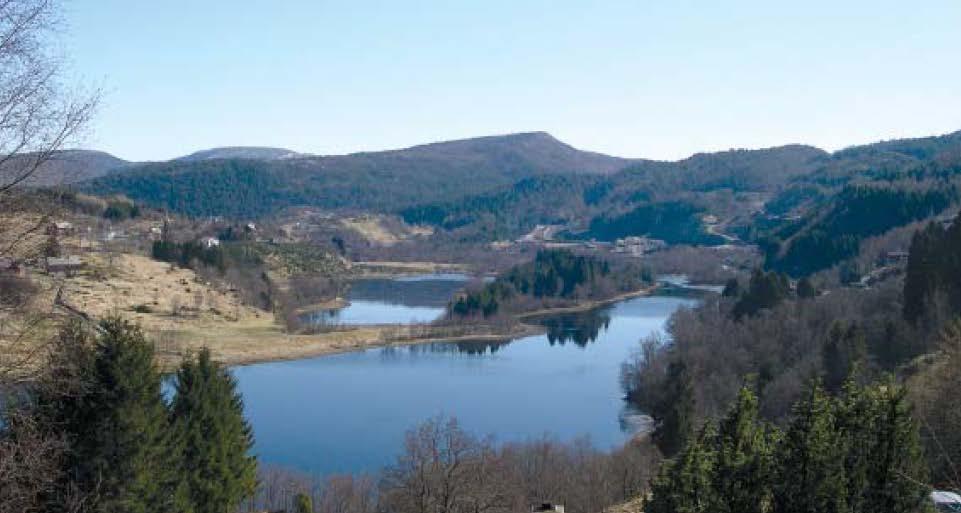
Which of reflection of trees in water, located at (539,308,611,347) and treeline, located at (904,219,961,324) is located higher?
treeline, located at (904,219,961,324)

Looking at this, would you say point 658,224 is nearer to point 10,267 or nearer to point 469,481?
point 469,481

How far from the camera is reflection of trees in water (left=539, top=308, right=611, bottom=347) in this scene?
6369cm

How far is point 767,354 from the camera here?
35.9 metres

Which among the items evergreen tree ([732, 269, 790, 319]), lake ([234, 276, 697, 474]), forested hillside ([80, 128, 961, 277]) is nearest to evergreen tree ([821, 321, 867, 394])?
lake ([234, 276, 697, 474])

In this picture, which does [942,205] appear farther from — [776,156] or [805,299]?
[776,156]

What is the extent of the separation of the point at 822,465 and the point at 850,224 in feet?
257

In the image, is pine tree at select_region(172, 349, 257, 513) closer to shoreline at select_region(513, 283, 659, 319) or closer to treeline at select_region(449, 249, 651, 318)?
treeline at select_region(449, 249, 651, 318)

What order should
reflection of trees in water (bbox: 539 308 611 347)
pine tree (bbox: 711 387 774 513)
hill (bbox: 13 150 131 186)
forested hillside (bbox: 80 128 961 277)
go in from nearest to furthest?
hill (bbox: 13 150 131 186)
pine tree (bbox: 711 387 774 513)
reflection of trees in water (bbox: 539 308 611 347)
forested hillside (bbox: 80 128 961 277)

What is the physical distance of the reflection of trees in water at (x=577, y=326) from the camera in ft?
209

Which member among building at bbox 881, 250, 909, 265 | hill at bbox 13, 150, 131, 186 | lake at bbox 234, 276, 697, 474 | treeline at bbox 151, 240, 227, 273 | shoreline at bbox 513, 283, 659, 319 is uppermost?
hill at bbox 13, 150, 131, 186

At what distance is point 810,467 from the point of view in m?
7.07

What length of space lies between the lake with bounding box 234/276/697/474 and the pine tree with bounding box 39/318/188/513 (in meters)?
18.8

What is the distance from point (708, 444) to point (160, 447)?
6.47 meters

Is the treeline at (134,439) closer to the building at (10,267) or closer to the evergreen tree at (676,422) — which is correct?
the building at (10,267)
